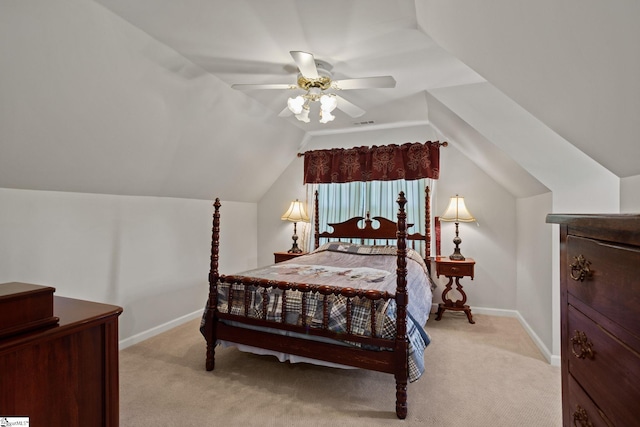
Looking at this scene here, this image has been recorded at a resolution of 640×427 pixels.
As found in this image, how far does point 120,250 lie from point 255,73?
2.04 metres

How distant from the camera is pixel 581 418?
87 cm

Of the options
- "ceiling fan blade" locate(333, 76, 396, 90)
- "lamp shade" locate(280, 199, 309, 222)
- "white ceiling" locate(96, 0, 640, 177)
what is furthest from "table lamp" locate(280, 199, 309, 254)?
"ceiling fan blade" locate(333, 76, 396, 90)

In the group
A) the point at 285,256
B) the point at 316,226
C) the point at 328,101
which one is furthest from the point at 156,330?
the point at 328,101

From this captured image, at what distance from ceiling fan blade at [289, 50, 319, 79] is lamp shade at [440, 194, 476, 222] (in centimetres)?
238

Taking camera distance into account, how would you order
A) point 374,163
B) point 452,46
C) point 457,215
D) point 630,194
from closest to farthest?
1. point 630,194
2. point 452,46
3. point 457,215
4. point 374,163

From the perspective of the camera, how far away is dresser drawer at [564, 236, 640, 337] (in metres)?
0.64

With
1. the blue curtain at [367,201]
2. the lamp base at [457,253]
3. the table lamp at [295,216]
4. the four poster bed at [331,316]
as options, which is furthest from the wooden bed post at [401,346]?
the table lamp at [295,216]

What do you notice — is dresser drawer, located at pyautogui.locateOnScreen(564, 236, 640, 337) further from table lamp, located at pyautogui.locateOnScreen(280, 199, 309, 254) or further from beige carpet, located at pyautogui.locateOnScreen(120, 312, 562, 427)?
table lamp, located at pyautogui.locateOnScreen(280, 199, 309, 254)

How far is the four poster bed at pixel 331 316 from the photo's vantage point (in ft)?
6.47

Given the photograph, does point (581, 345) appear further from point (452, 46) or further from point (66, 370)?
point (452, 46)

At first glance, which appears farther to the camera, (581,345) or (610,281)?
(581,345)

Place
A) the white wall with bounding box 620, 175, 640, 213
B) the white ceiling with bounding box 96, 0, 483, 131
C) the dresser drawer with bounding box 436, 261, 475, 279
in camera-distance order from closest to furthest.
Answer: the white wall with bounding box 620, 175, 640, 213 < the white ceiling with bounding box 96, 0, 483, 131 < the dresser drawer with bounding box 436, 261, 475, 279

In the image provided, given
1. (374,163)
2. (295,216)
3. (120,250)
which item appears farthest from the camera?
(295,216)

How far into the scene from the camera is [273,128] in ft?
12.8
